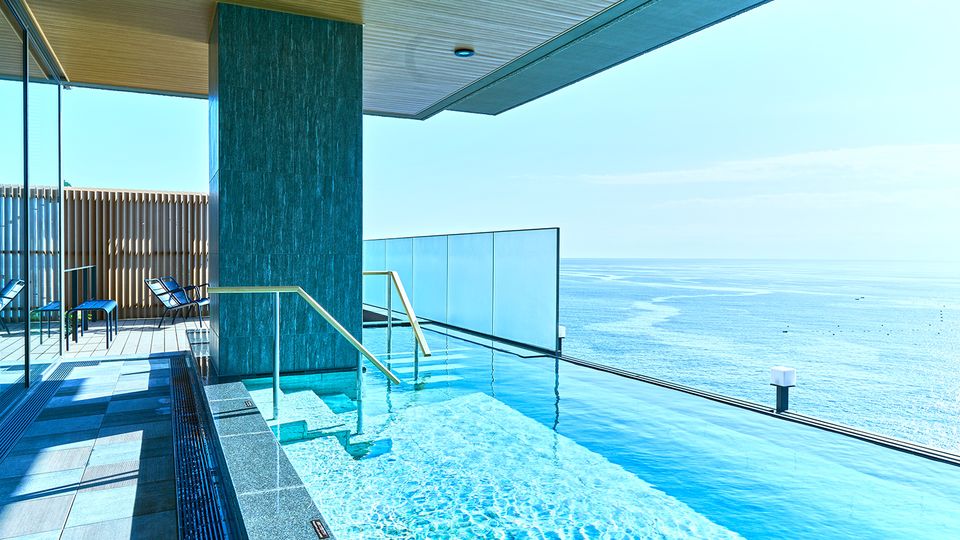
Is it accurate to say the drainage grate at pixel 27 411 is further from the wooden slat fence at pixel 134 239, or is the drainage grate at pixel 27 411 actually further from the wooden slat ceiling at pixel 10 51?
the wooden slat fence at pixel 134 239

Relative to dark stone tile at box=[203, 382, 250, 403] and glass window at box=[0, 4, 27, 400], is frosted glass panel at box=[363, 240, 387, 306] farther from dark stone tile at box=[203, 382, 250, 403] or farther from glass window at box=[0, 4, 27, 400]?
glass window at box=[0, 4, 27, 400]

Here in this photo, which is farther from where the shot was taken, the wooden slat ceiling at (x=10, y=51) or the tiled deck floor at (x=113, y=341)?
Answer: the tiled deck floor at (x=113, y=341)

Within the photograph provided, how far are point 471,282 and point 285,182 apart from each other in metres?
3.49

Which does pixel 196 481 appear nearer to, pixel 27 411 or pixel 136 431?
pixel 136 431

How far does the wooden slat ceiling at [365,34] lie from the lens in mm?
4914

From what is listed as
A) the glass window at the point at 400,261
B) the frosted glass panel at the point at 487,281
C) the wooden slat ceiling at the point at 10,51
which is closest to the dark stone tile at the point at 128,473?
the wooden slat ceiling at the point at 10,51

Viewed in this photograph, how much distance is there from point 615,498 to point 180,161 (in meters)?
39.7

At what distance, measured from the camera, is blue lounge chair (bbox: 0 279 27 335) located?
14.7 feet

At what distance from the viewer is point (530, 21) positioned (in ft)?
17.0

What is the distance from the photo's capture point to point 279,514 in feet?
8.00

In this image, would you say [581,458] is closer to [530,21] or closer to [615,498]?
[615,498]

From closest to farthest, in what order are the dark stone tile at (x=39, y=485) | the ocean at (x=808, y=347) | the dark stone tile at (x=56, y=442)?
1. the dark stone tile at (x=39, y=485)
2. the dark stone tile at (x=56, y=442)
3. the ocean at (x=808, y=347)

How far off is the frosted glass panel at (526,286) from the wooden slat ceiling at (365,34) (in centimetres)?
193

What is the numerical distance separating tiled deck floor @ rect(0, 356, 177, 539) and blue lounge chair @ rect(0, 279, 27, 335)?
0.76 meters
